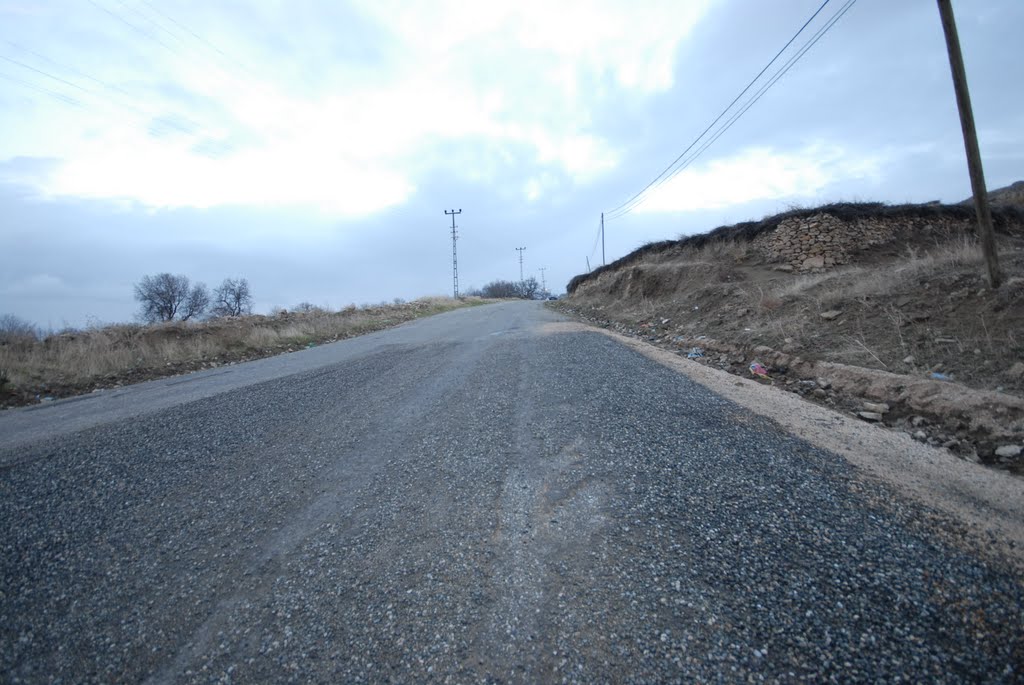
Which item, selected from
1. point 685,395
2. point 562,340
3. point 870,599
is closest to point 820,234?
point 562,340

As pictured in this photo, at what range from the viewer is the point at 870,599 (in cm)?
198

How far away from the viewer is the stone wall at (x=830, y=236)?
14.0 meters

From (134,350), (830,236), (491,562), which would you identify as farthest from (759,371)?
(134,350)

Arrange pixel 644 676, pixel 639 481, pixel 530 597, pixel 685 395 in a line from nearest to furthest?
pixel 644 676 → pixel 530 597 → pixel 639 481 → pixel 685 395

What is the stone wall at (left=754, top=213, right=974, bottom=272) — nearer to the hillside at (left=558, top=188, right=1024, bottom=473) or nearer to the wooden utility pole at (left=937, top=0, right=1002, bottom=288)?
the hillside at (left=558, top=188, right=1024, bottom=473)

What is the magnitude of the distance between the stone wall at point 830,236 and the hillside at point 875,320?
4 centimetres

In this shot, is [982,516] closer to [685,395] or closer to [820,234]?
[685,395]

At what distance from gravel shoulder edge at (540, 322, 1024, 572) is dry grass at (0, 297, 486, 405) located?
12728 millimetres

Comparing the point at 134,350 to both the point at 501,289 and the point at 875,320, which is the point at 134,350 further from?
the point at 501,289

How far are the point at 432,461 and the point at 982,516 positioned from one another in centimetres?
373

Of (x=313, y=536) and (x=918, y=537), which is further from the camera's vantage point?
(x=313, y=536)

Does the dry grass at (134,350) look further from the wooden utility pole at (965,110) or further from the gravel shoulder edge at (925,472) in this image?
the wooden utility pole at (965,110)

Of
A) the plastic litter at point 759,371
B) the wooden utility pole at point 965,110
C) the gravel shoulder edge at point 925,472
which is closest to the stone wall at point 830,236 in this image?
the wooden utility pole at point 965,110

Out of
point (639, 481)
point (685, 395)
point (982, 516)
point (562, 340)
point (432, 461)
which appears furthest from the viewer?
point (562, 340)
